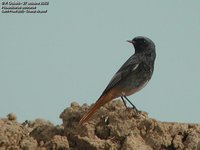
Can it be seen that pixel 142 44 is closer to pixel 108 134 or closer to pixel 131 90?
pixel 131 90

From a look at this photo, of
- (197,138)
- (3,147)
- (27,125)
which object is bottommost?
(197,138)

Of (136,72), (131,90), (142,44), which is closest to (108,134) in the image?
(131,90)

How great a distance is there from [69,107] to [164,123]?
5.77 ft

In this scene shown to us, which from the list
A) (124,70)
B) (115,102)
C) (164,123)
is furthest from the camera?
(124,70)

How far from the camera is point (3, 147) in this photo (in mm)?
9336

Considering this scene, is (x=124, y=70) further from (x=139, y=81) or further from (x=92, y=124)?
(x=92, y=124)

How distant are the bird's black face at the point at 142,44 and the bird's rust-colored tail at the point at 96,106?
1633 mm

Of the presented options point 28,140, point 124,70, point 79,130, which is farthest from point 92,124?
point 124,70

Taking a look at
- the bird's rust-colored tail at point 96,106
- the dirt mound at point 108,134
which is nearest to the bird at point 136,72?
the bird's rust-colored tail at point 96,106

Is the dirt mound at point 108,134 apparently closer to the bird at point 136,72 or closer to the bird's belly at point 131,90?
the bird at point 136,72

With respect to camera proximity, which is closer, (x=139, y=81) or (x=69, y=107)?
Result: (x=69, y=107)

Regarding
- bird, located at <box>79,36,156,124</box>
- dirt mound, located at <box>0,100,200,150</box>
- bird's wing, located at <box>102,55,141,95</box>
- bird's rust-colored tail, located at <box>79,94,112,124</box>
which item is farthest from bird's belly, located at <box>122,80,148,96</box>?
dirt mound, located at <box>0,100,200,150</box>

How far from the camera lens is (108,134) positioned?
390 inches

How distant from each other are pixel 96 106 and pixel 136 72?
1998mm
